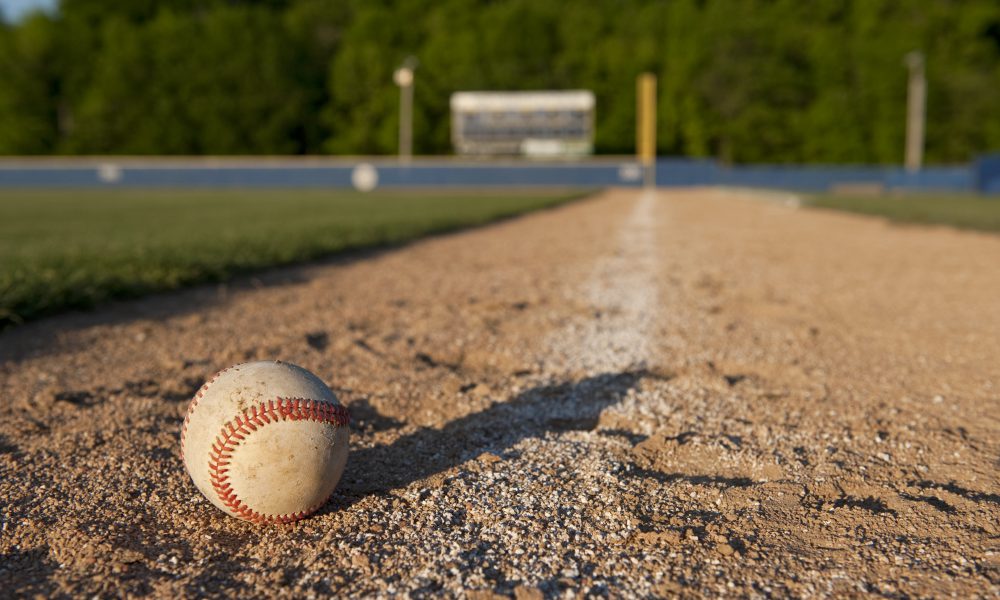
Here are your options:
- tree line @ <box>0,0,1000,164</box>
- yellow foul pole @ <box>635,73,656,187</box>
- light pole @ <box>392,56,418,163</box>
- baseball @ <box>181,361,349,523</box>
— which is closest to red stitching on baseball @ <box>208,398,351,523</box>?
baseball @ <box>181,361,349,523</box>

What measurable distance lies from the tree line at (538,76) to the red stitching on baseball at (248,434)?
41107 mm

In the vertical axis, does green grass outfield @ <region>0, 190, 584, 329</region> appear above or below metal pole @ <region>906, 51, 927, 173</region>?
below

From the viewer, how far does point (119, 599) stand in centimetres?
171

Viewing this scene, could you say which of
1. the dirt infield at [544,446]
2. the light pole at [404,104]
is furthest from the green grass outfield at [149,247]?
the light pole at [404,104]

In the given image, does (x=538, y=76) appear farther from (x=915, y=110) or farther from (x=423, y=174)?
(x=915, y=110)

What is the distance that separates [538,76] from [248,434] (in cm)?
4386

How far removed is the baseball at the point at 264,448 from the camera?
79.3 inches

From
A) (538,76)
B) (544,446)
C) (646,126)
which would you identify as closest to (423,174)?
(646,126)

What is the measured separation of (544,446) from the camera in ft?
8.46

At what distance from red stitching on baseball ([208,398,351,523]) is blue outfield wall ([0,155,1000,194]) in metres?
33.5

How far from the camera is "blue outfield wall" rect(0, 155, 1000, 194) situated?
35.4 metres

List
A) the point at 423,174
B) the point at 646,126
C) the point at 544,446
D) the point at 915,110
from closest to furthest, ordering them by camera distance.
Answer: the point at 544,446
the point at 915,110
the point at 423,174
the point at 646,126

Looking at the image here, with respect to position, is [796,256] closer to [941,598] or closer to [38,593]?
[941,598]

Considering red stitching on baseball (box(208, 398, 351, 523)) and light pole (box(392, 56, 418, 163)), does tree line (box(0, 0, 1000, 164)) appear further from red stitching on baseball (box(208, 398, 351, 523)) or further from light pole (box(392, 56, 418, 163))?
red stitching on baseball (box(208, 398, 351, 523))
